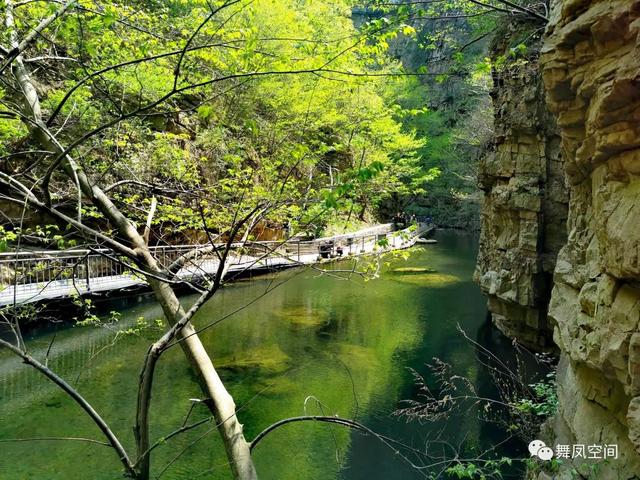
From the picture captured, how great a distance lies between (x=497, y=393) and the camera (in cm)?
1078

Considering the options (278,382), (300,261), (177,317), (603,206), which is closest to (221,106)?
(278,382)

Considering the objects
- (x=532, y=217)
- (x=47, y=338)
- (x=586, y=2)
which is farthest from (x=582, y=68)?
(x=47, y=338)

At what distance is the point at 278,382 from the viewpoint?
11.0 metres

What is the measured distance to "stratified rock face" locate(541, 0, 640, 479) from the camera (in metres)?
3.76

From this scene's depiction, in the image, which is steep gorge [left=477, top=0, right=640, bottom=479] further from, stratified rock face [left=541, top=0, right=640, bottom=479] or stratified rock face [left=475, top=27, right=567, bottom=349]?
stratified rock face [left=475, top=27, right=567, bottom=349]

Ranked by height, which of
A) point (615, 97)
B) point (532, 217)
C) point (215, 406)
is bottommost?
point (215, 406)

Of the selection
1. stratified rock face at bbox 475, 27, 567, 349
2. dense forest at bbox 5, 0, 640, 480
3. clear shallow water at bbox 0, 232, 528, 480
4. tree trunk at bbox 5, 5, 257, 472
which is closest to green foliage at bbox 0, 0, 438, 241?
dense forest at bbox 5, 0, 640, 480

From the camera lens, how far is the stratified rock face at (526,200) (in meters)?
12.7

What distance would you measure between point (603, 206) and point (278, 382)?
8.33 meters

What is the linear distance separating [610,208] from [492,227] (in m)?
Result: 11.2

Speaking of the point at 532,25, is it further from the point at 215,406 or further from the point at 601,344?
the point at 215,406

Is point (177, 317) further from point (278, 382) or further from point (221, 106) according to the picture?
point (221, 106)

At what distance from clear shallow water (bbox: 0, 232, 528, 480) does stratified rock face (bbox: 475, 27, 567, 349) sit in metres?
1.72

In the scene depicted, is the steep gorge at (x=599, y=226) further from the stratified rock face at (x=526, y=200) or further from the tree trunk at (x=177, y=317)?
the stratified rock face at (x=526, y=200)
